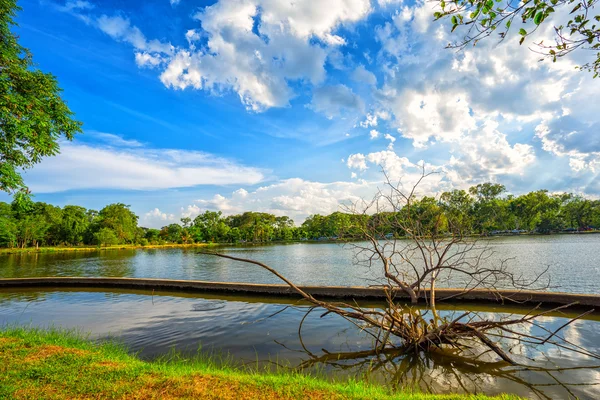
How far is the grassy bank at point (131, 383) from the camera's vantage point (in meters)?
3.55

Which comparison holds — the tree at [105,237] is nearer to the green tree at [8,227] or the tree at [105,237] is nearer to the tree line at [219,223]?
the tree line at [219,223]

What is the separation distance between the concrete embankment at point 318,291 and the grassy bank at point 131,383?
388 centimetres

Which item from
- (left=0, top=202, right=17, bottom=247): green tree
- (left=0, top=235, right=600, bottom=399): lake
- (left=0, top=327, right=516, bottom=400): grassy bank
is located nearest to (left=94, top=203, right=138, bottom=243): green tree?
(left=0, top=202, right=17, bottom=247): green tree

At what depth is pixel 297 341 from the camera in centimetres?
703

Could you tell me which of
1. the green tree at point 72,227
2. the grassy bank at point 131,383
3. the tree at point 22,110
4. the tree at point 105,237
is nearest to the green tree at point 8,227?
the green tree at point 72,227

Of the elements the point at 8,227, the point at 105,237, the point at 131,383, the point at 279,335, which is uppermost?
the point at 8,227

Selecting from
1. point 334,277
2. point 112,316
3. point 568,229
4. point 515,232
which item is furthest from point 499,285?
point 568,229

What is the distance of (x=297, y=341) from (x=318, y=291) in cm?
436

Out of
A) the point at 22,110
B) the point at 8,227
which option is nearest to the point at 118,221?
the point at 8,227

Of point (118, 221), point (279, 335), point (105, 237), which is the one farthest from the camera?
point (118, 221)

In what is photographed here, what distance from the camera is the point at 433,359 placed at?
566 cm

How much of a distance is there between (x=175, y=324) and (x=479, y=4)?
9.71 metres

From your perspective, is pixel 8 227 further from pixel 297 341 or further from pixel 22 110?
pixel 297 341

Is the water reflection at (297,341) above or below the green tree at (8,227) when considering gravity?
below
